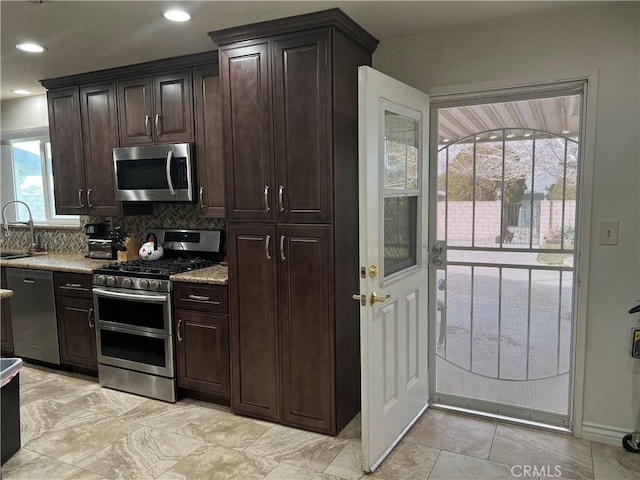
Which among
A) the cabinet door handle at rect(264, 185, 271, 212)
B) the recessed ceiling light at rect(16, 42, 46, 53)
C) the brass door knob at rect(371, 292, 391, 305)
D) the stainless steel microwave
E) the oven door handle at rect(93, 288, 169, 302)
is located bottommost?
the oven door handle at rect(93, 288, 169, 302)

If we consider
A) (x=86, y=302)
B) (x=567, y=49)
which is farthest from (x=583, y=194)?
(x=86, y=302)

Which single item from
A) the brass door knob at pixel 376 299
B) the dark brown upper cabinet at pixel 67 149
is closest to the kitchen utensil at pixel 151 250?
the dark brown upper cabinet at pixel 67 149

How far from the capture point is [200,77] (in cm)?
323

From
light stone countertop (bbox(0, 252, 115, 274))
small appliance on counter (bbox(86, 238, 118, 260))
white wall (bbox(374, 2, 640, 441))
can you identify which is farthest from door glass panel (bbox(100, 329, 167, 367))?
white wall (bbox(374, 2, 640, 441))

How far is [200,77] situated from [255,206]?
43.8 inches

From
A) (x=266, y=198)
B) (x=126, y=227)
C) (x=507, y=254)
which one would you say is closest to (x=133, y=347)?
(x=126, y=227)

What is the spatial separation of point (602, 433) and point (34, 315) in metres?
4.11

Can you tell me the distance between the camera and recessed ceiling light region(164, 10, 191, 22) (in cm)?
245

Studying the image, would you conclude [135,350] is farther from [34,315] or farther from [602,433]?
[602,433]

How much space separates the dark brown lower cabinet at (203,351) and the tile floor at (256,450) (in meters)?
0.18

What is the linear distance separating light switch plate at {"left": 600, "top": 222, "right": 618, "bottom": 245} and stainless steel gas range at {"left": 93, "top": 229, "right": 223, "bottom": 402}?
8.24 feet

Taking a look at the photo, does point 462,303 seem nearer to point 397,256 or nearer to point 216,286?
point 397,256

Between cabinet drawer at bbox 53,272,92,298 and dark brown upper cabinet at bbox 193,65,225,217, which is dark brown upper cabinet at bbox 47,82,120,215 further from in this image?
dark brown upper cabinet at bbox 193,65,225,217

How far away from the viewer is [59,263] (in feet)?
12.5
